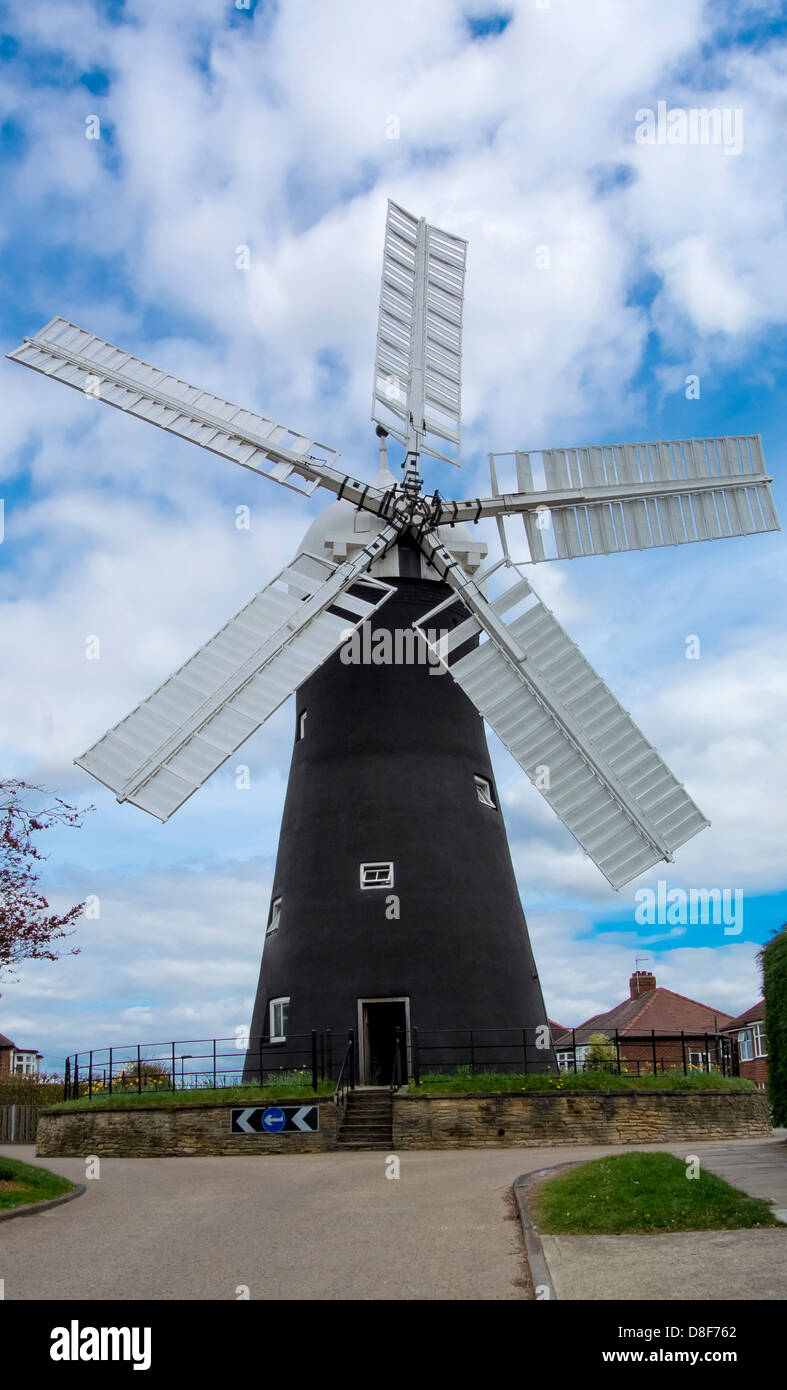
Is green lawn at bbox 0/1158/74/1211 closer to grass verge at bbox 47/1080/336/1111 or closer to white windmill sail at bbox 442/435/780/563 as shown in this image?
grass verge at bbox 47/1080/336/1111

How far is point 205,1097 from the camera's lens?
21.2 meters

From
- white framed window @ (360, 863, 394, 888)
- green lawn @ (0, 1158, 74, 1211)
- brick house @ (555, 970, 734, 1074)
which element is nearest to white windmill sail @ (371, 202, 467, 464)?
white framed window @ (360, 863, 394, 888)

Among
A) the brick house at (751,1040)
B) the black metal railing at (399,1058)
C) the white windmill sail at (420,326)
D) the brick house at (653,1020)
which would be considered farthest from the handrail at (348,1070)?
the brick house at (751,1040)

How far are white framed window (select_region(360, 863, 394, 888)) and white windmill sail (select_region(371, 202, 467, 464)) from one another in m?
8.36

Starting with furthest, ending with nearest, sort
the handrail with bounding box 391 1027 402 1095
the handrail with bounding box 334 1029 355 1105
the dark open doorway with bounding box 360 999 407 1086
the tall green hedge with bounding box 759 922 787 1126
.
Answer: the dark open doorway with bounding box 360 999 407 1086
the handrail with bounding box 334 1029 355 1105
the handrail with bounding box 391 1027 402 1095
the tall green hedge with bounding box 759 922 787 1126

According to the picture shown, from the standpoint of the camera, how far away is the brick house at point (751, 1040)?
49.1 m

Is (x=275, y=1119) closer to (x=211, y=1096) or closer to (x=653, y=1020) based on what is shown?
(x=211, y=1096)

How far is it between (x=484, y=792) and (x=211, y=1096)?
26.1 ft

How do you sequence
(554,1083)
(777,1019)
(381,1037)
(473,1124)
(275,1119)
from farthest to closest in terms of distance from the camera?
1. (381,1037)
2. (554,1083)
3. (473,1124)
4. (275,1119)
5. (777,1019)

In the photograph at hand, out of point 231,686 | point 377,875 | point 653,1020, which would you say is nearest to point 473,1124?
point 377,875

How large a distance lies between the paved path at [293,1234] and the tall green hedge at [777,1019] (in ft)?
2.80

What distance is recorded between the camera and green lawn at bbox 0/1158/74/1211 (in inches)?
523
